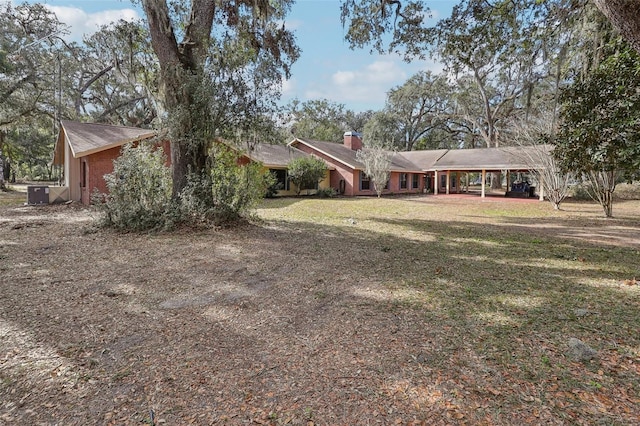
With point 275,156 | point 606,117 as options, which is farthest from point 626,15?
point 275,156

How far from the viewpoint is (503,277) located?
207 inches

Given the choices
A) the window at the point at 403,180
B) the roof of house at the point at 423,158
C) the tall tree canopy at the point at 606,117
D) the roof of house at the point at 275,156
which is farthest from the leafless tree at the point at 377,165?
the tall tree canopy at the point at 606,117

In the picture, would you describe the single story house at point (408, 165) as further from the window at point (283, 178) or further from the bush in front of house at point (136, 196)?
the bush in front of house at point (136, 196)

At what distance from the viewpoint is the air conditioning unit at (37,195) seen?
13.8 metres

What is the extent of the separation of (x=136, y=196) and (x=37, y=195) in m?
9.14

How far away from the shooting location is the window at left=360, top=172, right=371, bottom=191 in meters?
25.0

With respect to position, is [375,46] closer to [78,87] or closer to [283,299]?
[283,299]

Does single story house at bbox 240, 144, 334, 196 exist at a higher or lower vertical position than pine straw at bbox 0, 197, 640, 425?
higher

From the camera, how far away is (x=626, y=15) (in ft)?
11.3

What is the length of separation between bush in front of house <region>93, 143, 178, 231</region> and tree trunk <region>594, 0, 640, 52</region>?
334 inches

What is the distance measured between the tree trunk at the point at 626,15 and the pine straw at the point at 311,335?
3.00m

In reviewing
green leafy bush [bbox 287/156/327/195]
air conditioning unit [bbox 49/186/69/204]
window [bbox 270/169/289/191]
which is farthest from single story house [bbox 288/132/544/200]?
air conditioning unit [bbox 49/186/69/204]

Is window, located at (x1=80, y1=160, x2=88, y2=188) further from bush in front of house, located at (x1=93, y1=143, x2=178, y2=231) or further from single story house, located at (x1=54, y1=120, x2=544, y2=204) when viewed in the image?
bush in front of house, located at (x1=93, y1=143, x2=178, y2=231)

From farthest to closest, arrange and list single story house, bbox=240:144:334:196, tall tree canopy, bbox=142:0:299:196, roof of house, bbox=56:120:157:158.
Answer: single story house, bbox=240:144:334:196 → roof of house, bbox=56:120:157:158 → tall tree canopy, bbox=142:0:299:196
